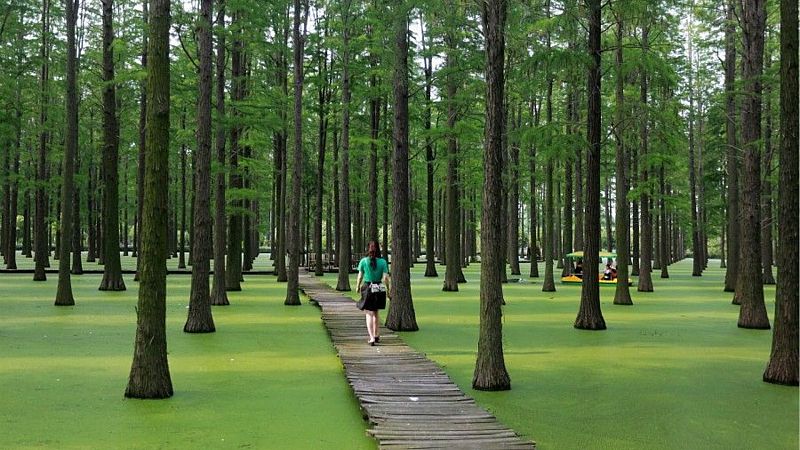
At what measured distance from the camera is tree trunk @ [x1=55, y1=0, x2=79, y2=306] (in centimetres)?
1878

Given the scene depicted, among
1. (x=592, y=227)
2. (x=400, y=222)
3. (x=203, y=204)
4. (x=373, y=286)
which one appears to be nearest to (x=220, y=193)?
(x=203, y=204)

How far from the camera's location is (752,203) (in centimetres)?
1597

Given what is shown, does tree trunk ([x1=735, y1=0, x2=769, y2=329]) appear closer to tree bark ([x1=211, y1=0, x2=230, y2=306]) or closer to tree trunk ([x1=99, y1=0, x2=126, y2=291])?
tree bark ([x1=211, y1=0, x2=230, y2=306])

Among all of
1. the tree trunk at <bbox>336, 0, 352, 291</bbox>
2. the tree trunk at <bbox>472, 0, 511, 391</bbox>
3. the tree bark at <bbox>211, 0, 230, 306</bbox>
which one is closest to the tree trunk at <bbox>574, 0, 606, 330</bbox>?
the tree trunk at <bbox>472, 0, 511, 391</bbox>

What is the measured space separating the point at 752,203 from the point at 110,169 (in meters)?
18.9

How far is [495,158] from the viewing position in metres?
8.99

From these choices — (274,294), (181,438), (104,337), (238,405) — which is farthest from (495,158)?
(274,294)

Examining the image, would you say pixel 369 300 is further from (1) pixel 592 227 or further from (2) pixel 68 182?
(2) pixel 68 182

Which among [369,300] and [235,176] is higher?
[235,176]

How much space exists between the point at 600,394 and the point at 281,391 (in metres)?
3.87

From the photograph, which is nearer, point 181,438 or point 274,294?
point 181,438

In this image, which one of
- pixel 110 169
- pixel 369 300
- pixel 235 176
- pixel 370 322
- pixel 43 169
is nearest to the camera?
pixel 369 300

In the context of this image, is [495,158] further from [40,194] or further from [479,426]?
[40,194]

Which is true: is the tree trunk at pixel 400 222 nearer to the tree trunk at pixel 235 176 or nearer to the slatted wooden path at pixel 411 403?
the slatted wooden path at pixel 411 403
